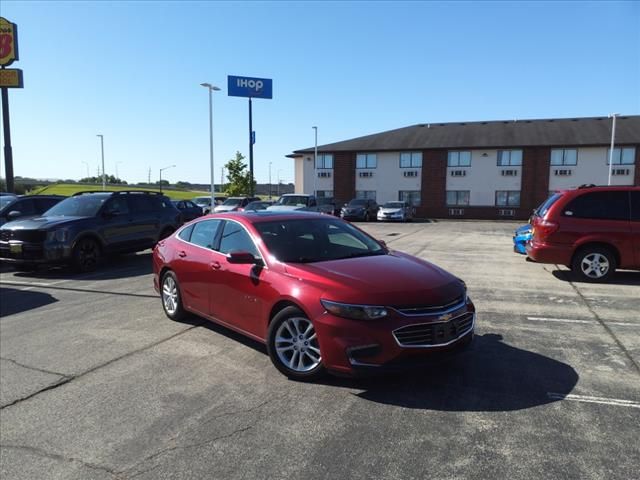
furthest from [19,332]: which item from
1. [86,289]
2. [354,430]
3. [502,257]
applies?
[502,257]

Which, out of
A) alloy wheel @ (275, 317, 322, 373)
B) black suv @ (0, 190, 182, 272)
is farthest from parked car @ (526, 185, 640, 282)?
black suv @ (0, 190, 182, 272)

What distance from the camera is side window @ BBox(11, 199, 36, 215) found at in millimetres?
13086

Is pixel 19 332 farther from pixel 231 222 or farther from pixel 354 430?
pixel 354 430

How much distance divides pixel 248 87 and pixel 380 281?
1593 inches

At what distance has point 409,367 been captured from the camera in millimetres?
3859

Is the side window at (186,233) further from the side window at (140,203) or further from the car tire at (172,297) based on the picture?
the side window at (140,203)

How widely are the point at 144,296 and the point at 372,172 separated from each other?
120ft

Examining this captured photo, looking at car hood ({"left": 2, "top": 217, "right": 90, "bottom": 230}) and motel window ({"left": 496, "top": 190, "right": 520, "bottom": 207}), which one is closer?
car hood ({"left": 2, "top": 217, "right": 90, "bottom": 230})

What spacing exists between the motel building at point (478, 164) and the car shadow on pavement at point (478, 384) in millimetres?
29868

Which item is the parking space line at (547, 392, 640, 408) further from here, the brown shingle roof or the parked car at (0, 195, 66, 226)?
the brown shingle roof

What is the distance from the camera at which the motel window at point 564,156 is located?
122ft

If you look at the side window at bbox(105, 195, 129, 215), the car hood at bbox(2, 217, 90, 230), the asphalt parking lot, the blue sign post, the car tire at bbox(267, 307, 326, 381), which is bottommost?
the asphalt parking lot

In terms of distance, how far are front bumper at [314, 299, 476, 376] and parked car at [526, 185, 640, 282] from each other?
6168 mm

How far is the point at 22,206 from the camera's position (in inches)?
520
